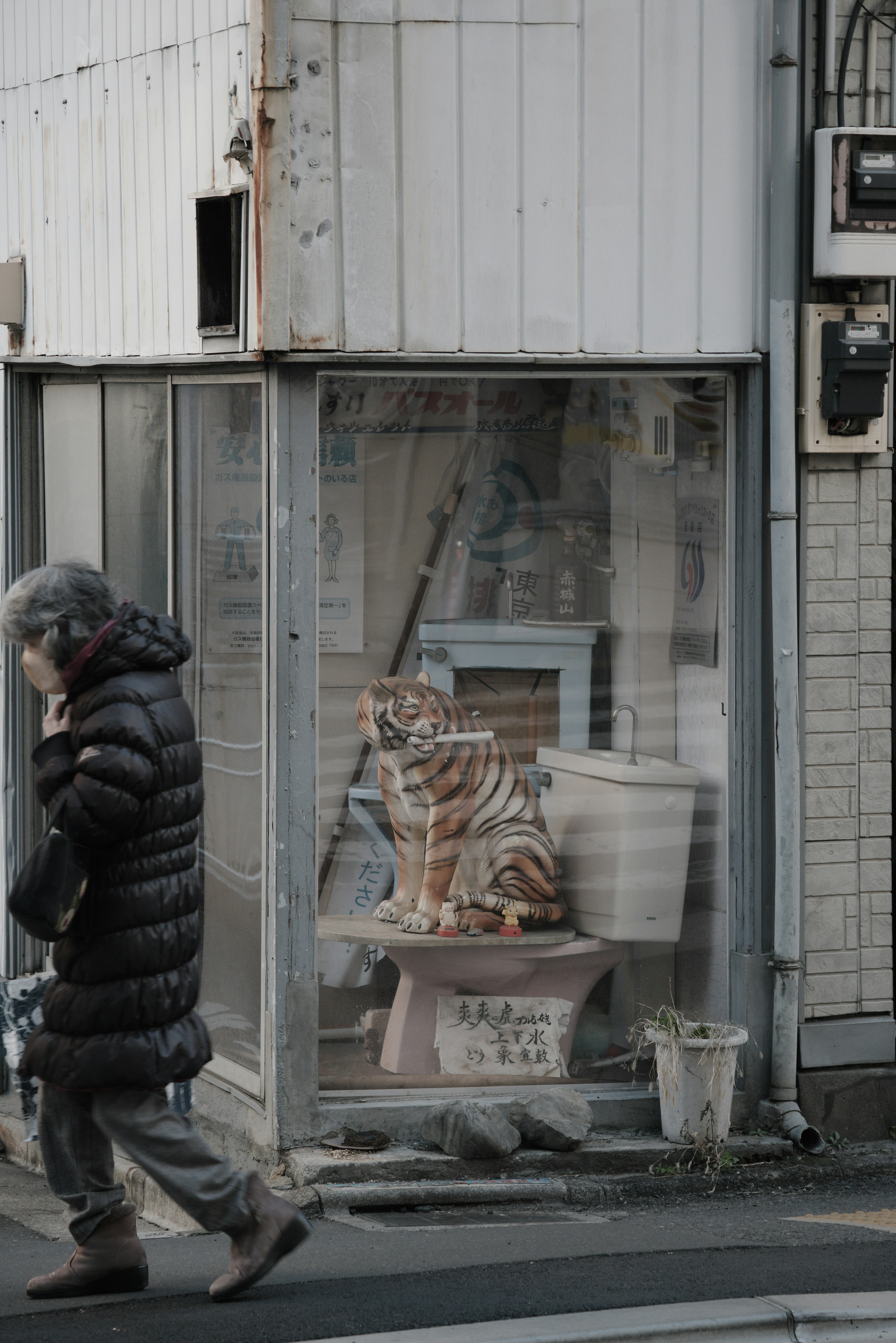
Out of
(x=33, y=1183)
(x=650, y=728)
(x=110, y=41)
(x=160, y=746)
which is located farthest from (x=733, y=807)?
(x=110, y=41)

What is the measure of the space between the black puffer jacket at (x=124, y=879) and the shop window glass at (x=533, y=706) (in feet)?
6.32

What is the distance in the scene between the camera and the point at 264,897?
219 inches

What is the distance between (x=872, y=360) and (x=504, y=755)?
2.06 meters

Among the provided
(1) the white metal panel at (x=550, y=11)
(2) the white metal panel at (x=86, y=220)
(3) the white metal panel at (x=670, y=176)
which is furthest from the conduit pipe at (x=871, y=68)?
(2) the white metal panel at (x=86, y=220)

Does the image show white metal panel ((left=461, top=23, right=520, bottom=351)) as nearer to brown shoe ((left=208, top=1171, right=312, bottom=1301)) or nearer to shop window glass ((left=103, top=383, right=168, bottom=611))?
shop window glass ((left=103, top=383, right=168, bottom=611))

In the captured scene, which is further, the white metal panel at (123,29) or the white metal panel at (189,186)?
the white metal panel at (123,29)

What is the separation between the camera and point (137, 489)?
6.51 m

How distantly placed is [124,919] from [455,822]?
7.84 feet

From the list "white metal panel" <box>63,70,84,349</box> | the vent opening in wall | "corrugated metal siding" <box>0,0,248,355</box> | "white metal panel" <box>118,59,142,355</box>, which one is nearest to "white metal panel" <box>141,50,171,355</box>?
"corrugated metal siding" <box>0,0,248,355</box>

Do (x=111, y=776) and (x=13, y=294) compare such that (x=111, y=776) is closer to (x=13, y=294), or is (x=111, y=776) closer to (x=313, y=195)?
(x=313, y=195)

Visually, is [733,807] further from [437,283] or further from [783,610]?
[437,283]

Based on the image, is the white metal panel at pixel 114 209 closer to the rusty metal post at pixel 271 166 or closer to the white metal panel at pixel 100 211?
the white metal panel at pixel 100 211

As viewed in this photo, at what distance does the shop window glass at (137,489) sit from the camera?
631 cm

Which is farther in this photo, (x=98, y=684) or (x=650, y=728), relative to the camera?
(x=650, y=728)
